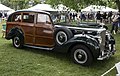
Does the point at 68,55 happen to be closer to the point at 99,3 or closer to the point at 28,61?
the point at 28,61

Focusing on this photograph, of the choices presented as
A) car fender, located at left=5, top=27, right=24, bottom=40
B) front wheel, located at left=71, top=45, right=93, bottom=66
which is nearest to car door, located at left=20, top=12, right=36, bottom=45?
car fender, located at left=5, top=27, right=24, bottom=40

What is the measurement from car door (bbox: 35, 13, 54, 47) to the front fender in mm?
701

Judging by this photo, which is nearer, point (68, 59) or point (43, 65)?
point (43, 65)

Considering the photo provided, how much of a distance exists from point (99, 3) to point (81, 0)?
1.24 meters

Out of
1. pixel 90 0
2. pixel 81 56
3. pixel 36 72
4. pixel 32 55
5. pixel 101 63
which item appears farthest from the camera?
pixel 90 0

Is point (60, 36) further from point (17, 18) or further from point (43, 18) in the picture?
point (17, 18)

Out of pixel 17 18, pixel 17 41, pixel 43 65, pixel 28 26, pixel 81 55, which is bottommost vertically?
pixel 43 65

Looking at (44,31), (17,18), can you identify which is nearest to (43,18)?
(44,31)

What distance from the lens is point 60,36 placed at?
25.0 ft

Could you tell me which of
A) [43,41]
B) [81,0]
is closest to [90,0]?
[81,0]

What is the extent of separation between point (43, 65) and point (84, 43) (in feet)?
4.39

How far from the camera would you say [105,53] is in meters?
7.48

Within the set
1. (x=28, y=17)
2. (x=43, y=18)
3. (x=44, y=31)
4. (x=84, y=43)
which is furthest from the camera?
(x=28, y=17)

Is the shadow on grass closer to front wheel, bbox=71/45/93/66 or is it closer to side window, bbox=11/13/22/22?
front wheel, bbox=71/45/93/66
